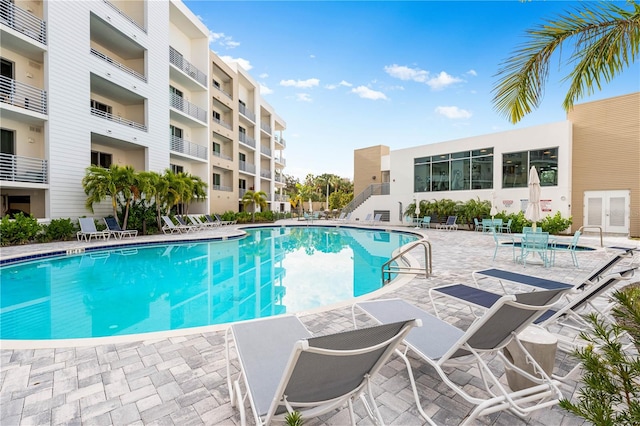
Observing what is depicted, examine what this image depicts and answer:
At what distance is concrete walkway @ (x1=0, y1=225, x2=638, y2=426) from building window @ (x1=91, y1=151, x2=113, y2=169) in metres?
15.4

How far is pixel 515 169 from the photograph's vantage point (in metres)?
18.1

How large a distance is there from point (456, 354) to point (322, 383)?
3.91 ft

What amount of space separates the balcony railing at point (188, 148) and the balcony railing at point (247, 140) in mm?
5886

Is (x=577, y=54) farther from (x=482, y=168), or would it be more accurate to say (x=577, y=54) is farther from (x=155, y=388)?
(x=482, y=168)

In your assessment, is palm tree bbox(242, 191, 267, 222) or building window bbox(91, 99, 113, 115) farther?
palm tree bbox(242, 191, 267, 222)

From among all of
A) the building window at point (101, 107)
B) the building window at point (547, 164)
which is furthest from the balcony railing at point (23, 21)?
the building window at point (547, 164)

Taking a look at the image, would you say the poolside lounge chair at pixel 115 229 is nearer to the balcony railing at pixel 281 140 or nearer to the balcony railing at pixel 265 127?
the balcony railing at pixel 265 127

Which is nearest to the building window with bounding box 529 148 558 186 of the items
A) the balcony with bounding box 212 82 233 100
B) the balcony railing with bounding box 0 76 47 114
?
the balcony with bounding box 212 82 233 100

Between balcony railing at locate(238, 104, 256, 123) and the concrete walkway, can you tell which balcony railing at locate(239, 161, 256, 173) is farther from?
the concrete walkway

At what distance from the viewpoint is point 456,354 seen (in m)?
2.25

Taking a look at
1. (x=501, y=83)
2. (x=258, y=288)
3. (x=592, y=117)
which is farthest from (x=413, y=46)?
(x=258, y=288)

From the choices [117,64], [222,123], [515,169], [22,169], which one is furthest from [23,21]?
[515,169]

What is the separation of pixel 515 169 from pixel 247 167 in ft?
70.1

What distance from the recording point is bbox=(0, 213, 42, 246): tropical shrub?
10242 mm
